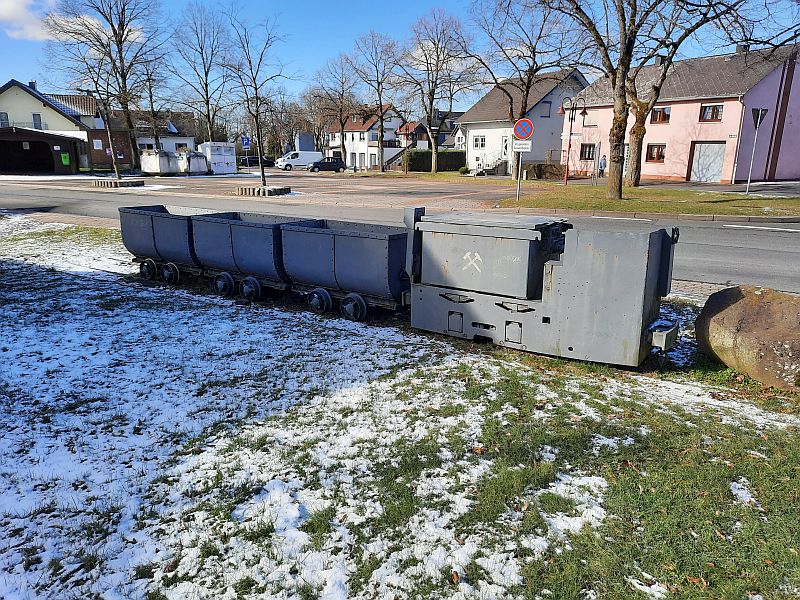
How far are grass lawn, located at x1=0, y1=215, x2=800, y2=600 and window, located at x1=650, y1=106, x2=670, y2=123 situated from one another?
118 feet

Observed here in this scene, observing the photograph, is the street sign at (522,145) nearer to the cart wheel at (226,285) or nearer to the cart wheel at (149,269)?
the cart wheel at (226,285)

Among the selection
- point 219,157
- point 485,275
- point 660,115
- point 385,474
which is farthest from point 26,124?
point 385,474

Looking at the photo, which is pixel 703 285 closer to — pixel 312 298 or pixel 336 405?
pixel 312 298

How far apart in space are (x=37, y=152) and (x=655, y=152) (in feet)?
177

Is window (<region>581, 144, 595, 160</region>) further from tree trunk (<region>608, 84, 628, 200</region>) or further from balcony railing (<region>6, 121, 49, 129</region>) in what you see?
balcony railing (<region>6, 121, 49, 129</region>)

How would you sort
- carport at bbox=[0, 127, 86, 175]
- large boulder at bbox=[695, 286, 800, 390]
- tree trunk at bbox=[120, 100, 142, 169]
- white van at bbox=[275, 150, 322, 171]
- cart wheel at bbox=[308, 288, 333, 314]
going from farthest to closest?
white van at bbox=[275, 150, 322, 171]
tree trunk at bbox=[120, 100, 142, 169]
carport at bbox=[0, 127, 86, 175]
cart wheel at bbox=[308, 288, 333, 314]
large boulder at bbox=[695, 286, 800, 390]

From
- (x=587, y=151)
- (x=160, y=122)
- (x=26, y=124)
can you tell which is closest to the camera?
(x=587, y=151)

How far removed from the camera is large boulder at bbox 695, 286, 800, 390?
5.27m

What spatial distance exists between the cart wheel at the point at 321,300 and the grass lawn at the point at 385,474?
1.17 metres

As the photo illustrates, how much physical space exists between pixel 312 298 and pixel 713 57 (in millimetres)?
41178

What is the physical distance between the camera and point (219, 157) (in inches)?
2055

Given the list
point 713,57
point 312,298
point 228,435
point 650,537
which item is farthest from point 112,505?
point 713,57

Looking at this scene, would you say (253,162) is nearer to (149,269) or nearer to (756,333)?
(149,269)

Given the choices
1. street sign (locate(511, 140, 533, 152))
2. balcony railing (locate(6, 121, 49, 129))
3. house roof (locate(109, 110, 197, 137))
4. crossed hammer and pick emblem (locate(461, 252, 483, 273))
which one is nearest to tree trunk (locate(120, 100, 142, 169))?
house roof (locate(109, 110, 197, 137))
